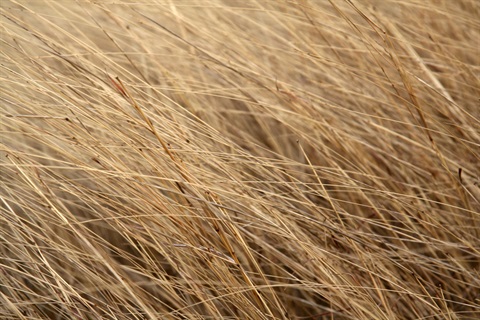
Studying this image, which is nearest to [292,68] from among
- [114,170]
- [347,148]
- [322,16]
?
[322,16]

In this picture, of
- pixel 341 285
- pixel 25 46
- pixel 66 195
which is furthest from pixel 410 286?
pixel 25 46

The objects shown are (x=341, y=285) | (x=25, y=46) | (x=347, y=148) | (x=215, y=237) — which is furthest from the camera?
(x=25, y=46)

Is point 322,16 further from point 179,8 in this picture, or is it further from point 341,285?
point 341,285

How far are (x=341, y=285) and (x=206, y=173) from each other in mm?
342

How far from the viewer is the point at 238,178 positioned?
1148mm

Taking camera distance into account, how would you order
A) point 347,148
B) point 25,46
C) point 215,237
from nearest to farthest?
point 215,237
point 347,148
point 25,46

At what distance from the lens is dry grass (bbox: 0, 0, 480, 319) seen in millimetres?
1086

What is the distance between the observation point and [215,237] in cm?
Result: 120

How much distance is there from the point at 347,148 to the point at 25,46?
0.98m

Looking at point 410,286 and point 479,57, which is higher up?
point 479,57

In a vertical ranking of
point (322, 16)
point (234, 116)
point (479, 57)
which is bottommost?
point (234, 116)

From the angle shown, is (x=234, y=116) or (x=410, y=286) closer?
(x=410, y=286)

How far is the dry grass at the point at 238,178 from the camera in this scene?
1086mm

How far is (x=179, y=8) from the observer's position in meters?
1.66
